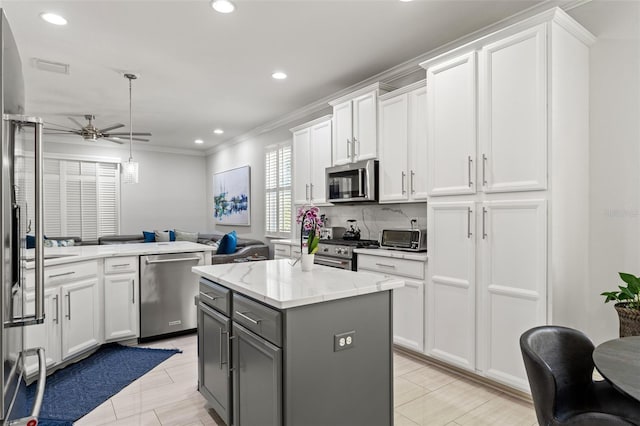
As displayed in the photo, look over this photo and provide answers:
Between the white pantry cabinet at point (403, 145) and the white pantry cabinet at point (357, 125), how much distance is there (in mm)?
116

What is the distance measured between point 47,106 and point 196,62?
3054 millimetres

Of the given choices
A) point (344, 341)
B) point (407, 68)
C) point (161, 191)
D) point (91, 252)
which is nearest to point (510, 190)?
point (344, 341)

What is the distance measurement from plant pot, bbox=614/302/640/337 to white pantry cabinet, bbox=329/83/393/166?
2.38 meters

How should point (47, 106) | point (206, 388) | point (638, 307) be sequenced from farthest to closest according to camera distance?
1. point (47, 106)
2. point (206, 388)
3. point (638, 307)

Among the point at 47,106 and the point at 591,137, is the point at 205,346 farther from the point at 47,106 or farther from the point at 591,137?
the point at 47,106

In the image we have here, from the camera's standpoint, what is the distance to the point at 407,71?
12.6ft

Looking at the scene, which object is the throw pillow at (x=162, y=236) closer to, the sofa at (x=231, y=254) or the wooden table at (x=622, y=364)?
the sofa at (x=231, y=254)

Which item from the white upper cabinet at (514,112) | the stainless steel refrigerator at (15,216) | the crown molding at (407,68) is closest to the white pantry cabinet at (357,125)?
the crown molding at (407,68)

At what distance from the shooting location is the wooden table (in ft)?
3.60

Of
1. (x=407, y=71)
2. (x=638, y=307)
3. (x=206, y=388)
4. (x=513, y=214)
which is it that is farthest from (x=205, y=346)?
(x=407, y=71)

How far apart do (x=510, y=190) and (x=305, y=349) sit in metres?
1.79

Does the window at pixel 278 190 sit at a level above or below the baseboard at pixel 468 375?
above

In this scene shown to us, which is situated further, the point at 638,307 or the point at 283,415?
the point at 638,307

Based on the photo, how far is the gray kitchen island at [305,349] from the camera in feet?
5.26
